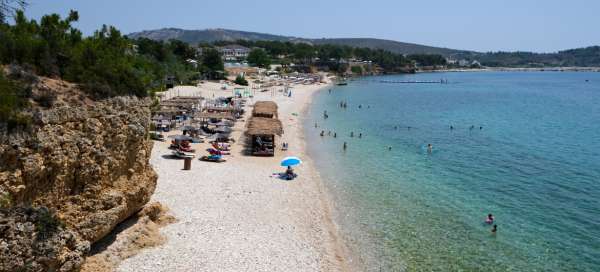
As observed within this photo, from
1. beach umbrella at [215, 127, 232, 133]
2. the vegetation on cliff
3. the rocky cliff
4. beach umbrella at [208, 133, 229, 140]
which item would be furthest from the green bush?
beach umbrella at [215, 127, 232, 133]

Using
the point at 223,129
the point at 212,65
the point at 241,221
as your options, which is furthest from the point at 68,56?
the point at 212,65

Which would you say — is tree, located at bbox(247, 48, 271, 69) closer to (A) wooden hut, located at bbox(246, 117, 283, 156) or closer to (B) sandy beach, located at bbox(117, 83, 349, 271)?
(A) wooden hut, located at bbox(246, 117, 283, 156)

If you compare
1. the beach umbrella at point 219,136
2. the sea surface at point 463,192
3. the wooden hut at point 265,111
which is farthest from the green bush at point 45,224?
the wooden hut at point 265,111

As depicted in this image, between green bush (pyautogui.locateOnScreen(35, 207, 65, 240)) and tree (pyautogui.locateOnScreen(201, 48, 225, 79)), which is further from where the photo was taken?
tree (pyautogui.locateOnScreen(201, 48, 225, 79))

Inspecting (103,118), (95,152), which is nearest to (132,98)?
(103,118)

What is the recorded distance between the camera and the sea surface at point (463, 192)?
16.3 m

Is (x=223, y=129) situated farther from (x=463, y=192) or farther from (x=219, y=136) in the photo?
(x=463, y=192)

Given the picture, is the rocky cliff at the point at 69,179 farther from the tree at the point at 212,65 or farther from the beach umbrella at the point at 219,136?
the tree at the point at 212,65

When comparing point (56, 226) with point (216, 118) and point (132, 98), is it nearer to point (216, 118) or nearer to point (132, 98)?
point (132, 98)

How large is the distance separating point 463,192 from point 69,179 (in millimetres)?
19672

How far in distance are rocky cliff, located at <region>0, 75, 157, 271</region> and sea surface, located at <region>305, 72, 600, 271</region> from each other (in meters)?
8.51

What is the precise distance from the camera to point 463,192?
23.7 metres

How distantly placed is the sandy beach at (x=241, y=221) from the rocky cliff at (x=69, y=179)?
2.15m

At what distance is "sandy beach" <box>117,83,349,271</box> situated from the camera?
1395 centimetres
